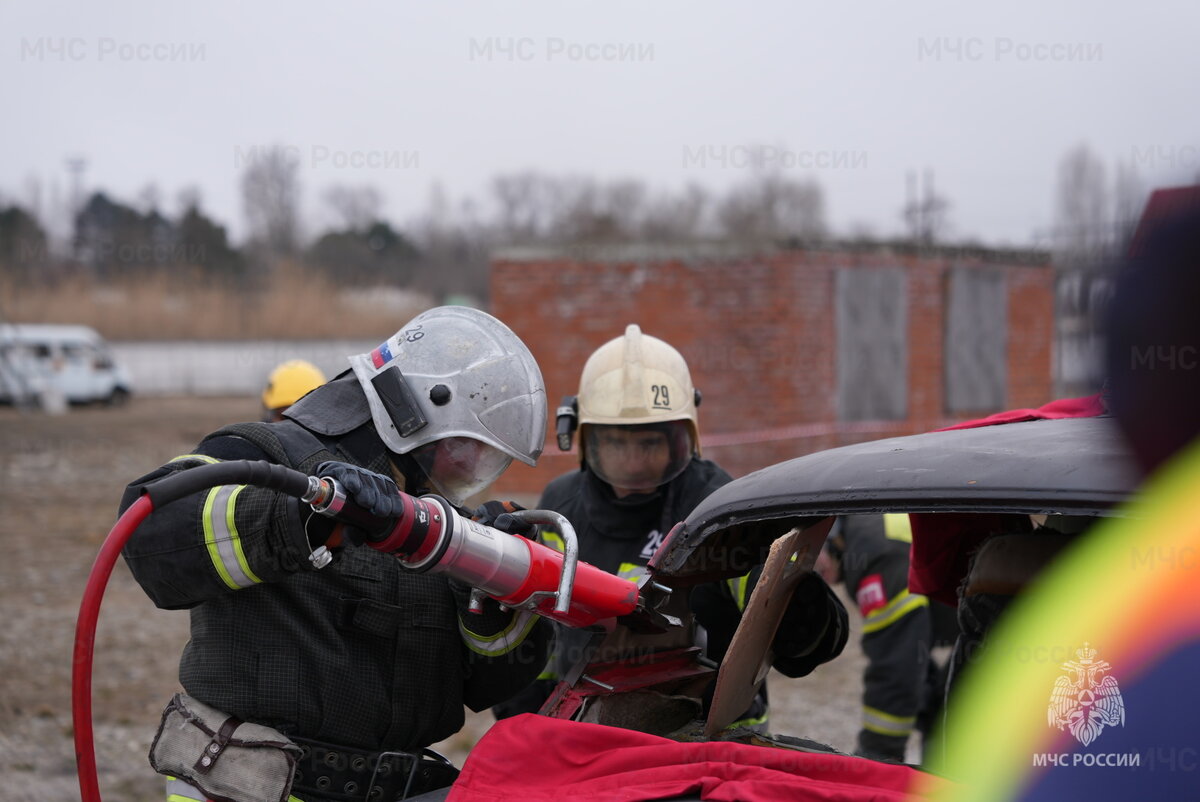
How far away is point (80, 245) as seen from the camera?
148ft

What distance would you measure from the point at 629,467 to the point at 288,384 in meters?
3.11

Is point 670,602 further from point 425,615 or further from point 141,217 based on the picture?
point 141,217

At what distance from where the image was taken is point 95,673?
708 cm

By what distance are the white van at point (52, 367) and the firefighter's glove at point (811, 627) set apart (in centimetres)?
2868

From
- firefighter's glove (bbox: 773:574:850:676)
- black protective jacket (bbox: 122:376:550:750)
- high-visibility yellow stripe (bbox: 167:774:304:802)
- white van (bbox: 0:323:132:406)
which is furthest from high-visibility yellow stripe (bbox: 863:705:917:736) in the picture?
white van (bbox: 0:323:132:406)

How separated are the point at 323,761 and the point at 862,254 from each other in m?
10.5

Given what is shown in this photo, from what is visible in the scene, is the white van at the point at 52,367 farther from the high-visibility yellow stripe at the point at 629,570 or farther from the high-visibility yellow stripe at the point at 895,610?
the high-visibility yellow stripe at the point at 629,570

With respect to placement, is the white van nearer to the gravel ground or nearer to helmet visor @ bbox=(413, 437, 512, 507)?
the gravel ground

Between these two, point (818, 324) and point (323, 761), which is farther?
point (818, 324)

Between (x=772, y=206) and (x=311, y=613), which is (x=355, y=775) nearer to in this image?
(x=311, y=613)

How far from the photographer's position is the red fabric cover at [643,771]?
5.81 feet

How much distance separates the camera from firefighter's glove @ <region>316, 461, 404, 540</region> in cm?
183

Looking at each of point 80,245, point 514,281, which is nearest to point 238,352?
point 80,245

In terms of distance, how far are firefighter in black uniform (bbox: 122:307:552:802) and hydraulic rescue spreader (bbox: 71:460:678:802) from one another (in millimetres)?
88
